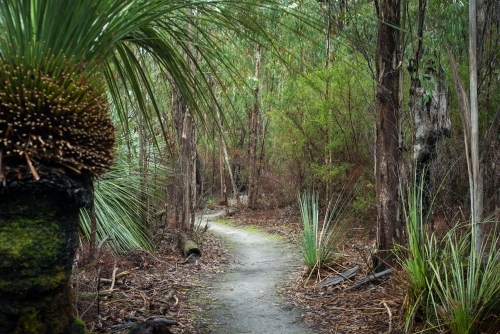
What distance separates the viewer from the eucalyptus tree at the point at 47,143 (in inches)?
85.7

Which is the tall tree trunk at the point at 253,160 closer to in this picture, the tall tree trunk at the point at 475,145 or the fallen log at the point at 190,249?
the fallen log at the point at 190,249

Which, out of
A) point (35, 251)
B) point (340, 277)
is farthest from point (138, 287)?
point (35, 251)

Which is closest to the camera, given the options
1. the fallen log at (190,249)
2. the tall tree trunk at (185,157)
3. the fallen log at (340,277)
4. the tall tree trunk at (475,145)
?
the tall tree trunk at (475,145)

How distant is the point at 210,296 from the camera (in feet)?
20.7

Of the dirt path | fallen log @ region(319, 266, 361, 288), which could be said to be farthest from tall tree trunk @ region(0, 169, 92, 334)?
fallen log @ region(319, 266, 361, 288)

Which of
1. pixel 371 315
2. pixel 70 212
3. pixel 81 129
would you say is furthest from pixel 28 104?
pixel 371 315

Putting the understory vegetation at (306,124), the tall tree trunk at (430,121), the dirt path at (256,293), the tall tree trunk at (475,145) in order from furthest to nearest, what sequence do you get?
the tall tree trunk at (430,121)
the dirt path at (256,293)
the tall tree trunk at (475,145)
the understory vegetation at (306,124)

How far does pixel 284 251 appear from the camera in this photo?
10.1 meters

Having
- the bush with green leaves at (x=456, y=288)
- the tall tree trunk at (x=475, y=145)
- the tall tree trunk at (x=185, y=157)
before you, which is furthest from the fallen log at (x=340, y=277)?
the tall tree trunk at (x=185, y=157)

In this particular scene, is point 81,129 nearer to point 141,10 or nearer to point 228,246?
point 141,10

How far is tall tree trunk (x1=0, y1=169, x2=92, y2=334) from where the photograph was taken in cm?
218

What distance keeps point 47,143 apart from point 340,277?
4831 mm

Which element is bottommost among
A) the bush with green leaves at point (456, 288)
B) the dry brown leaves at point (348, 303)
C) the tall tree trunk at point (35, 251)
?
the dry brown leaves at point (348, 303)

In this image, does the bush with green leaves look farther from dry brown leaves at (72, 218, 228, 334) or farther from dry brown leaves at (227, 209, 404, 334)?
dry brown leaves at (72, 218, 228, 334)
